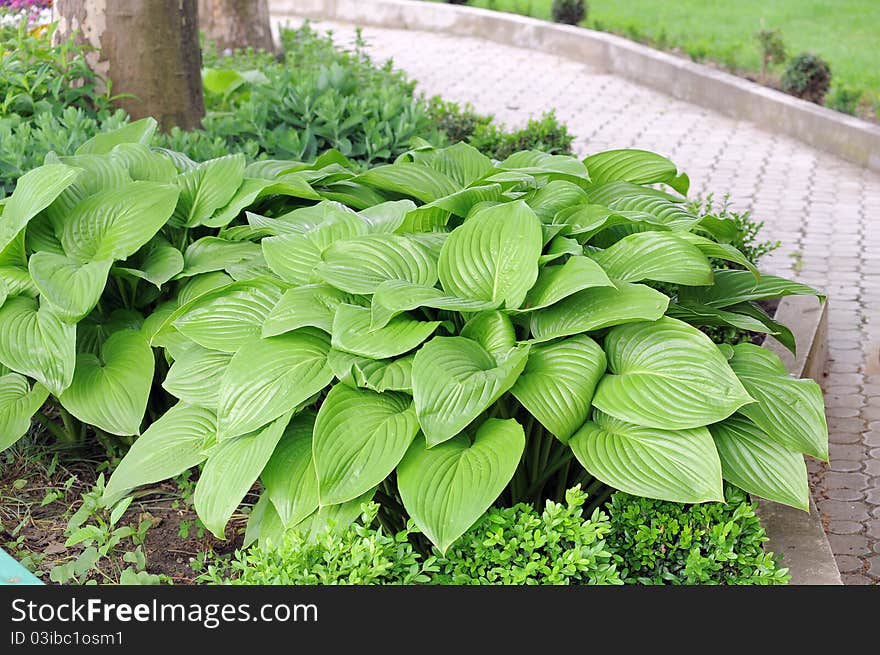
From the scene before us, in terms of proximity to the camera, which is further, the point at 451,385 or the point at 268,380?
the point at 268,380

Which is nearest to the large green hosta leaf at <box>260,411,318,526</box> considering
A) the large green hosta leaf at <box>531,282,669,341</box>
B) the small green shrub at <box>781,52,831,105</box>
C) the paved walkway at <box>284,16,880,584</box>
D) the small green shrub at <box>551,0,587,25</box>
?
the large green hosta leaf at <box>531,282,669,341</box>

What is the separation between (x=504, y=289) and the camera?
2859 mm

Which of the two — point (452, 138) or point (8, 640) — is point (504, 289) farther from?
point (452, 138)

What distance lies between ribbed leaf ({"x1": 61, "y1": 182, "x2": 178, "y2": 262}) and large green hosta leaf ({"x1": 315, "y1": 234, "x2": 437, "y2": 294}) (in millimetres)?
724

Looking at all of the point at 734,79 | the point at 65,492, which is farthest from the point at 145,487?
the point at 734,79

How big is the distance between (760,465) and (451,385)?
2.73 ft

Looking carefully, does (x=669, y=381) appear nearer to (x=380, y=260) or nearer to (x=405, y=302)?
(x=405, y=302)

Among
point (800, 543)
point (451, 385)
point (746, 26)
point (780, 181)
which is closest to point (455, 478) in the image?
point (451, 385)

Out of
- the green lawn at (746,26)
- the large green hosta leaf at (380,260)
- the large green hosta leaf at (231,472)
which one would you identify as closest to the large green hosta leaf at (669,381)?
the large green hosta leaf at (380,260)

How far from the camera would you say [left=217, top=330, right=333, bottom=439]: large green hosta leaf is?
2701mm

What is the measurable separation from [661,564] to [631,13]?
11.5 m

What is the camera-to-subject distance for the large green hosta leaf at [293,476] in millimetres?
2680

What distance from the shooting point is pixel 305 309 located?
2.88 meters

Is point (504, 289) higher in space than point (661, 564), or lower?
higher
